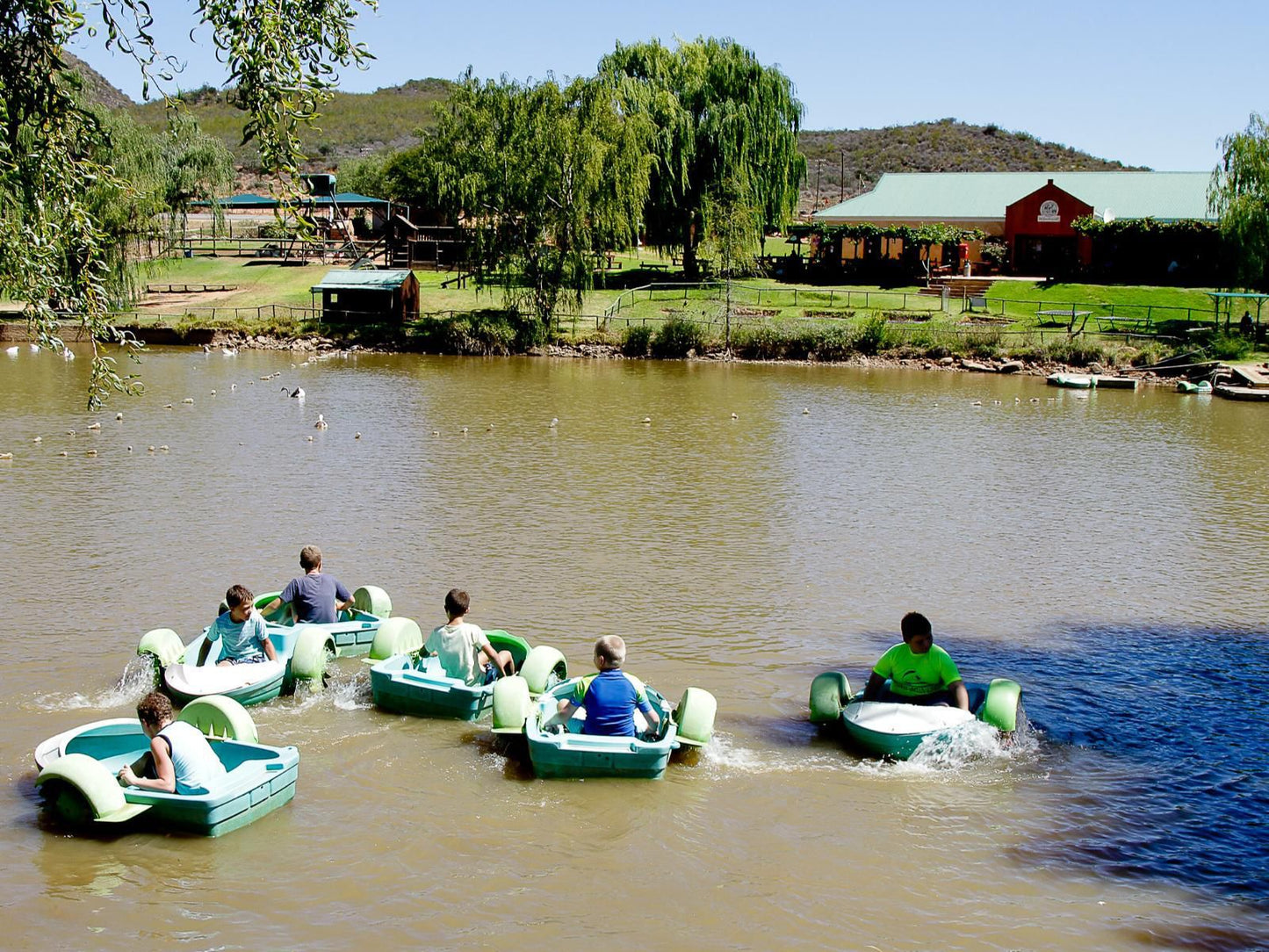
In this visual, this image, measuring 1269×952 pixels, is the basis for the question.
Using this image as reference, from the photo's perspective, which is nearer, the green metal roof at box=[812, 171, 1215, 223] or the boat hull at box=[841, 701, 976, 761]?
the boat hull at box=[841, 701, 976, 761]

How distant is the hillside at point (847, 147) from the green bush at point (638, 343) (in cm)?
6126

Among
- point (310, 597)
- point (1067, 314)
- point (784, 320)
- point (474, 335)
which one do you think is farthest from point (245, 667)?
point (1067, 314)

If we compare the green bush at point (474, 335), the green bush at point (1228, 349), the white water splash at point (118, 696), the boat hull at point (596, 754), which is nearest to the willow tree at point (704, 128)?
the green bush at point (474, 335)

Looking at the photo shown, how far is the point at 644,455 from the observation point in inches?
1048

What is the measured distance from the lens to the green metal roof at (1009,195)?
195 ft

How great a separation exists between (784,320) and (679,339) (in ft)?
14.0

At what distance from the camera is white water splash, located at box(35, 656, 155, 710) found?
11953mm

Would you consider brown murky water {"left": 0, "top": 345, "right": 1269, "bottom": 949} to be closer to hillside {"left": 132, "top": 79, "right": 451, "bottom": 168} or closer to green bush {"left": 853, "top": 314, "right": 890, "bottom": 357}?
green bush {"left": 853, "top": 314, "right": 890, "bottom": 357}

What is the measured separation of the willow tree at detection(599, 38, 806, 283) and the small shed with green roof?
11188 mm

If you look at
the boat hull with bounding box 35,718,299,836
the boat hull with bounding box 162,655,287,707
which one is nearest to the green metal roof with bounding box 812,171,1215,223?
the boat hull with bounding box 162,655,287,707

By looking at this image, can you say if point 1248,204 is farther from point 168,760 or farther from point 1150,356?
point 168,760

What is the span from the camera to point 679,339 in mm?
45406

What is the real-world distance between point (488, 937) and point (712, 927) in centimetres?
155

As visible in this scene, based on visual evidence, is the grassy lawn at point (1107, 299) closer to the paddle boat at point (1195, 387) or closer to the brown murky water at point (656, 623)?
the paddle boat at point (1195, 387)
